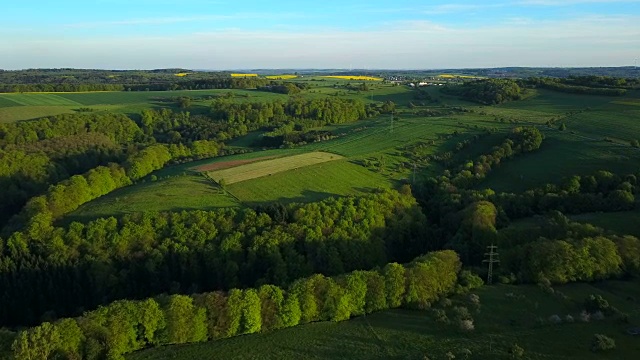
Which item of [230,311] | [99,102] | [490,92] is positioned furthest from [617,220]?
[99,102]

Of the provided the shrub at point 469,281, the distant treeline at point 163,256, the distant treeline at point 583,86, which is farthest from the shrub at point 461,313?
the distant treeline at point 583,86

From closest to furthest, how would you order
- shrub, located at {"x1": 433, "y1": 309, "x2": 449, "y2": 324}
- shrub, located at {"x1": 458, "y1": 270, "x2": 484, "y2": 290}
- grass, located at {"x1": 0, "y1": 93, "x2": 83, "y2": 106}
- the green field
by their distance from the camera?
shrub, located at {"x1": 433, "y1": 309, "x2": 449, "y2": 324} → shrub, located at {"x1": 458, "y1": 270, "x2": 484, "y2": 290} → the green field → grass, located at {"x1": 0, "y1": 93, "x2": 83, "y2": 106}

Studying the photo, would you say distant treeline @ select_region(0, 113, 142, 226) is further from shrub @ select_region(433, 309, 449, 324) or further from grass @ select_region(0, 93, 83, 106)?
shrub @ select_region(433, 309, 449, 324)

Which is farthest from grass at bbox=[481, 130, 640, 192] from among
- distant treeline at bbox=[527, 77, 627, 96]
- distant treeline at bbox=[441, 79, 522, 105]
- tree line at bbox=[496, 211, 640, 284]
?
distant treeline at bbox=[441, 79, 522, 105]

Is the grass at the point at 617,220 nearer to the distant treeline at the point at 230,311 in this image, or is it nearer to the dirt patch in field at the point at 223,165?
the distant treeline at the point at 230,311

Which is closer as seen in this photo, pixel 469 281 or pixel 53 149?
pixel 469 281

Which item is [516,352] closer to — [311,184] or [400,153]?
[311,184]

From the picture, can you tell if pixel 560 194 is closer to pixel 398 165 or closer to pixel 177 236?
pixel 398 165
